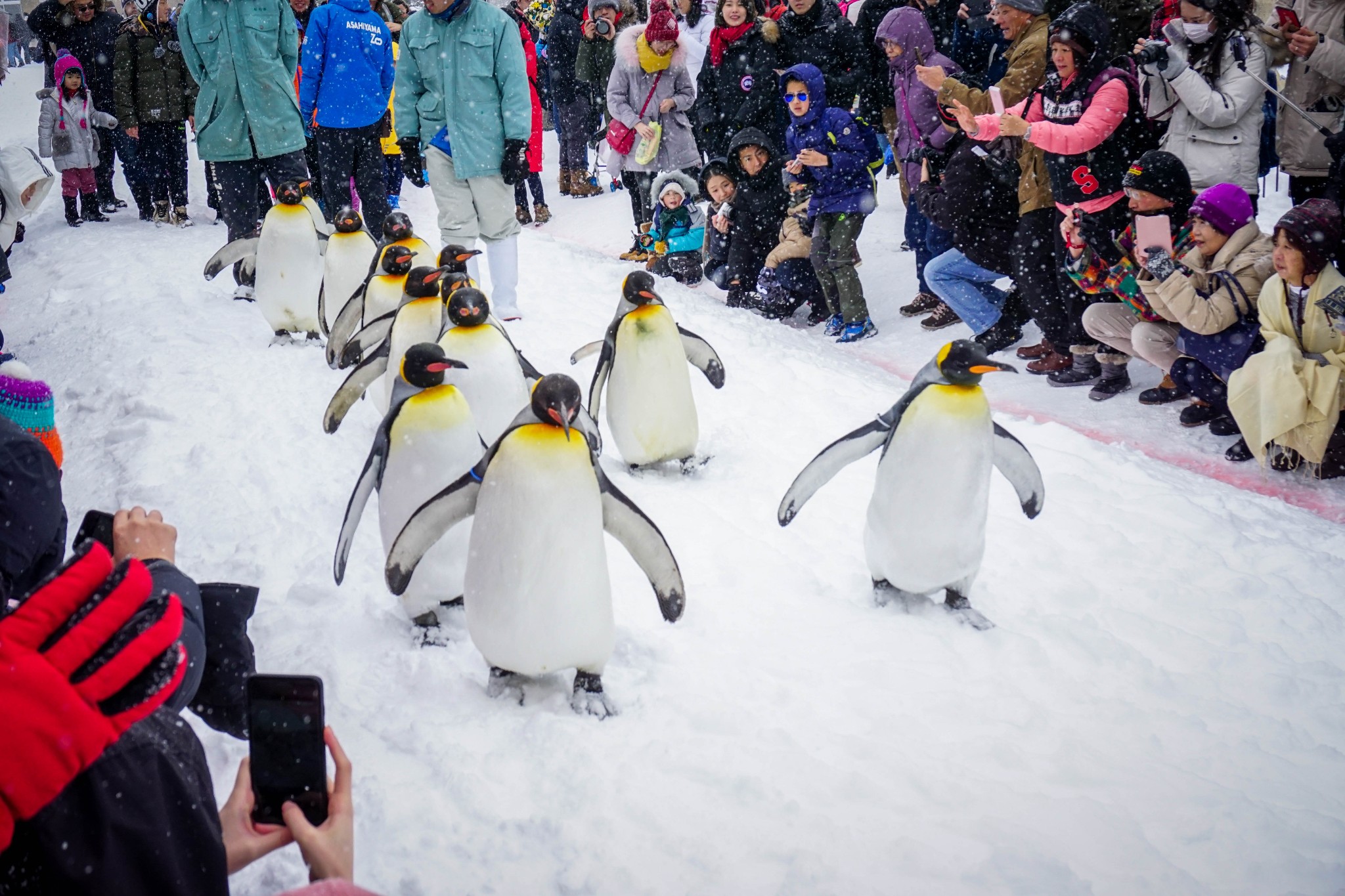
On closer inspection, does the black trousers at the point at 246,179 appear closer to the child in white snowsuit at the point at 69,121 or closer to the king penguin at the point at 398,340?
the king penguin at the point at 398,340

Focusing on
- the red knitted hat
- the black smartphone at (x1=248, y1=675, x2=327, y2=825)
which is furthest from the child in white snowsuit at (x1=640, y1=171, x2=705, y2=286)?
the black smartphone at (x1=248, y1=675, x2=327, y2=825)

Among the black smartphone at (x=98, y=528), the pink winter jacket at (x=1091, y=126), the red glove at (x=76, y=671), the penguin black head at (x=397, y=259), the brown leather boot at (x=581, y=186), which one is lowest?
the brown leather boot at (x=581, y=186)

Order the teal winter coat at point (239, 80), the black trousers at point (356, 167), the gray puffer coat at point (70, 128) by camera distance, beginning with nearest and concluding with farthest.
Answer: the teal winter coat at point (239, 80) → the black trousers at point (356, 167) → the gray puffer coat at point (70, 128)

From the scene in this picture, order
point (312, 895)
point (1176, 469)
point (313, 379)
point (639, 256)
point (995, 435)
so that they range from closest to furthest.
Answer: point (312, 895) < point (995, 435) < point (1176, 469) < point (313, 379) < point (639, 256)

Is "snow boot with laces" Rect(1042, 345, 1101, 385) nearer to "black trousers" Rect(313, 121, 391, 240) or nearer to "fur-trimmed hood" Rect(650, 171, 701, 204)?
"fur-trimmed hood" Rect(650, 171, 701, 204)

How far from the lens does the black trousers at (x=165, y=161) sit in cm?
799

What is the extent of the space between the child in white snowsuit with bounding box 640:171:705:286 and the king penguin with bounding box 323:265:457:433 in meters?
3.33

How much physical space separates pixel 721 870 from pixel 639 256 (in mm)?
5845

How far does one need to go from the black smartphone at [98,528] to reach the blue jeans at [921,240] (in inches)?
193

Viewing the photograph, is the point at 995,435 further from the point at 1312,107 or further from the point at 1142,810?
the point at 1312,107

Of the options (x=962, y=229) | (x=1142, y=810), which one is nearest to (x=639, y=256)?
(x=962, y=229)

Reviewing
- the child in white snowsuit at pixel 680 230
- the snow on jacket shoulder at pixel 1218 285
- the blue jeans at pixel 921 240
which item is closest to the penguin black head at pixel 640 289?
the snow on jacket shoulder at pixel 1218 285

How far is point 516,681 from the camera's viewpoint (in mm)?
2393

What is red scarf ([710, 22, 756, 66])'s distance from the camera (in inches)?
251
